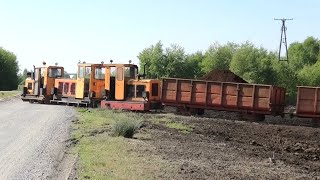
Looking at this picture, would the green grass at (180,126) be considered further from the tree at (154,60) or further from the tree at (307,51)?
the tree at (307,51)

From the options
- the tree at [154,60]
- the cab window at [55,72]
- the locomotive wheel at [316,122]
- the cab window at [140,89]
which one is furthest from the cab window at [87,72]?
the tree at [154,60]

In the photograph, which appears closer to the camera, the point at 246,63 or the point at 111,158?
the point at 111,158

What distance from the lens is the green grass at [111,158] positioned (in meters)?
10.6

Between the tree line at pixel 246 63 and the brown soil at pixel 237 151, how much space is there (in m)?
31.6

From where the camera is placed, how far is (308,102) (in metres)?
28.2

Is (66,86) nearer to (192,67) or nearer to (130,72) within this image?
(130,72)

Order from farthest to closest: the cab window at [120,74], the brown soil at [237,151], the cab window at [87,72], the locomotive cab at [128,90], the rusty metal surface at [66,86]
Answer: the rusty metal surface at [66,86]
the cab window at [87,72]
the cab window at [120,74]
the locomotive cab at [128,90]
the brown soil at [237,151]

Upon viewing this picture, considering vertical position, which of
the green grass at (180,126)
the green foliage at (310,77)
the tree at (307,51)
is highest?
the tree at (307,51)

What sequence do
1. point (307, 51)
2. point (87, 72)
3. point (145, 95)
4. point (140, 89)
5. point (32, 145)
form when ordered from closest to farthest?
point (32, 145) → point (145, 95) → point (140, 89) → point (87, 72) → point (307, 51)

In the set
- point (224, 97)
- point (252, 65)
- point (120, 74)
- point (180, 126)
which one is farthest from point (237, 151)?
point (252, 65)

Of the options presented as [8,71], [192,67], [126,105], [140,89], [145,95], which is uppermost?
[192,67]

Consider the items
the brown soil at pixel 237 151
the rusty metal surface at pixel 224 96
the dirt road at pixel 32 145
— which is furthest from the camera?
the rusty metal surface at pixel 224 96

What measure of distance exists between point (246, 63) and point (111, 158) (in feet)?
169

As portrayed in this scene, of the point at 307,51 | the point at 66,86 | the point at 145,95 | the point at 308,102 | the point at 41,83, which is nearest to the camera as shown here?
the point at 308,102
